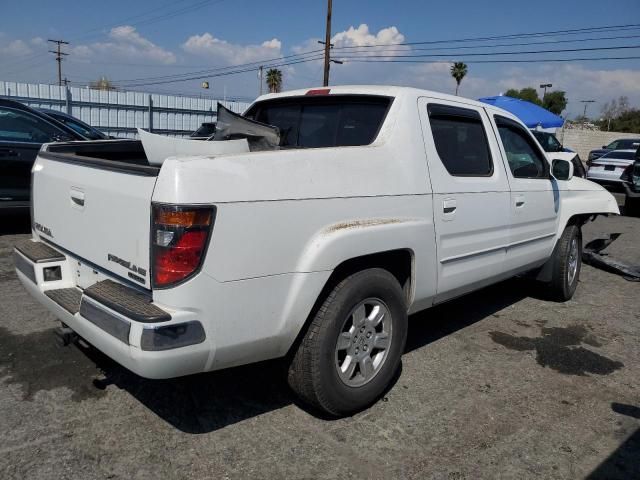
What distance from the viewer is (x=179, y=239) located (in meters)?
2.28

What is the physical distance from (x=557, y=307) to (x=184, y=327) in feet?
14.2

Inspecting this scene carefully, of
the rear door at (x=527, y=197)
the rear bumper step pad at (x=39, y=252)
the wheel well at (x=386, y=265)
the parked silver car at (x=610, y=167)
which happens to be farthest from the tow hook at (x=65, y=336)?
the parked silver car at (x=610, y=167)

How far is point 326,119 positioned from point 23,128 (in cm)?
531

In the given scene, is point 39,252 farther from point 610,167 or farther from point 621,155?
point 621,155

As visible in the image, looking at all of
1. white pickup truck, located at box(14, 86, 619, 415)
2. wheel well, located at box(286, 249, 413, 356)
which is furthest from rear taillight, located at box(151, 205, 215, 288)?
wheel well, located at box(286, 249, 413, 356)

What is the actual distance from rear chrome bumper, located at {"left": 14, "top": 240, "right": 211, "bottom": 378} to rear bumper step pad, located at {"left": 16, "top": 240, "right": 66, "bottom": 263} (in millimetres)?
491

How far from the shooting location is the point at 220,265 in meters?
2.36

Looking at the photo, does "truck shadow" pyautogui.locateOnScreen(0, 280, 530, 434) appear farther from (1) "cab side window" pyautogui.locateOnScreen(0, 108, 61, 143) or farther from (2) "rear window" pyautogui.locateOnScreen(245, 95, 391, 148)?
(1) "cab side window" pyautogui.locateOnScreen(0, 108, 61, 143)

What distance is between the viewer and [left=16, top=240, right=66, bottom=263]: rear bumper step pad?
3.11m

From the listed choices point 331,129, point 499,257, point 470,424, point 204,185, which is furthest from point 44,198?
point 499,257

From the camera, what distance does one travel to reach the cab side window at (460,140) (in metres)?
3.58

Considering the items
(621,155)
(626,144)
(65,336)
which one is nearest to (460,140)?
(65,336)

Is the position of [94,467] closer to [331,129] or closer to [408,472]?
[408,472]

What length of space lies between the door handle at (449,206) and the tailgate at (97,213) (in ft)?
6.15
